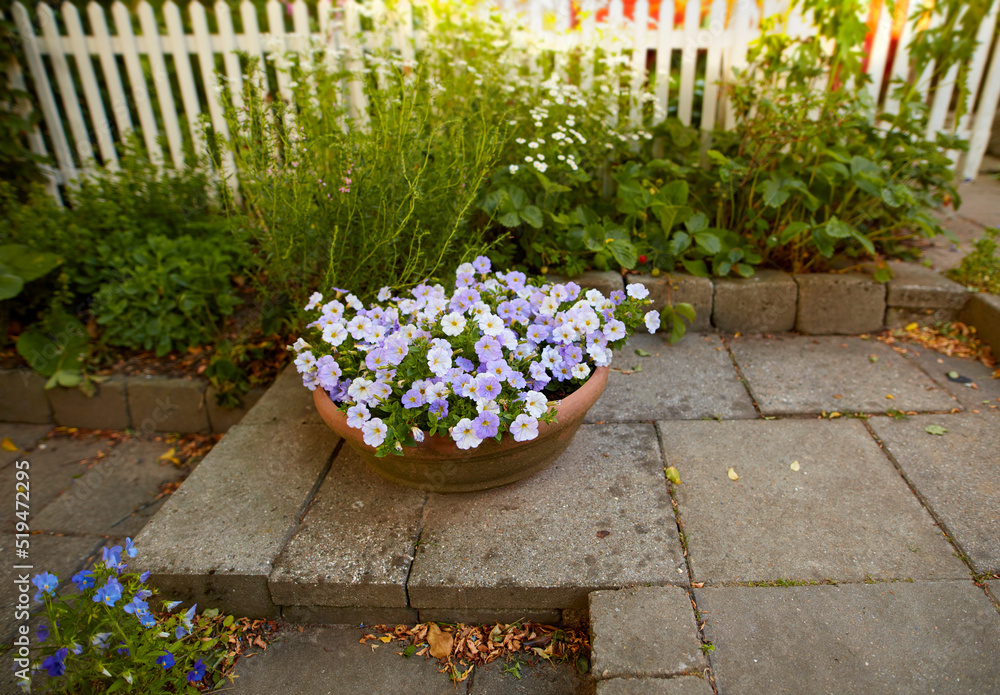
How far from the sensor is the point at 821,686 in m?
1.43

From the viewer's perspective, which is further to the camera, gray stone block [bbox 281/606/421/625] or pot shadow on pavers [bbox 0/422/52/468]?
pot shadow on pavers [bbox 0/422/52/468]

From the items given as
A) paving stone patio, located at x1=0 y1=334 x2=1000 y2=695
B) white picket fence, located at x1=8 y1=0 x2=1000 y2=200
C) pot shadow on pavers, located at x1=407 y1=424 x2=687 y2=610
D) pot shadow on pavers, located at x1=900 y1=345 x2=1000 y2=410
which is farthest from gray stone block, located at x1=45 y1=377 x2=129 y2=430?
pot shadow on pavers, located at x1=900 y1=345 x2=1000 y2=410

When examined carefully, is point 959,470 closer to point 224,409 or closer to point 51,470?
point 224,409

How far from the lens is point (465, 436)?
1651mm

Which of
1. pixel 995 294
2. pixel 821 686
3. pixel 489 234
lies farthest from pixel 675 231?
pixel 821 686

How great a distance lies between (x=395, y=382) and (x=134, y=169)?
251cm

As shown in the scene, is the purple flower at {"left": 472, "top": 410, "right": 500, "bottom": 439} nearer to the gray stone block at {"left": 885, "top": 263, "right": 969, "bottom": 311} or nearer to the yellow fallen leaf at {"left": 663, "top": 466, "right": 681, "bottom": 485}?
the yellow fallen leaf at {"left": 663, "top": 466, "right": 681, "bottom": 485}

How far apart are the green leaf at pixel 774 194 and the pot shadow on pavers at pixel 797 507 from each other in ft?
3.42

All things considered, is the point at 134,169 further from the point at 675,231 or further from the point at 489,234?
the point at 675,231

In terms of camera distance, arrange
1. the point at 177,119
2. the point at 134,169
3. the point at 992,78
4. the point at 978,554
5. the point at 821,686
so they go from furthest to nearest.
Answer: the point at 177,119, the point at 992,78, the point at 134,169, the point at 978,554, the point at 821,686

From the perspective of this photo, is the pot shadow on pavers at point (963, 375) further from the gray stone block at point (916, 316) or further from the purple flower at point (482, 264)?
the purple flower at point (482, 264)

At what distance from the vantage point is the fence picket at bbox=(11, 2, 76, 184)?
148 inches

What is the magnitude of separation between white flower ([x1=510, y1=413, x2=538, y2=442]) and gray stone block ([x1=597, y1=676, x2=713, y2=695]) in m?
0.60

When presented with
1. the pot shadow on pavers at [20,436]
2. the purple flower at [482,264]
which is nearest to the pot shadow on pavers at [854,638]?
the purple flower at [482,264]
